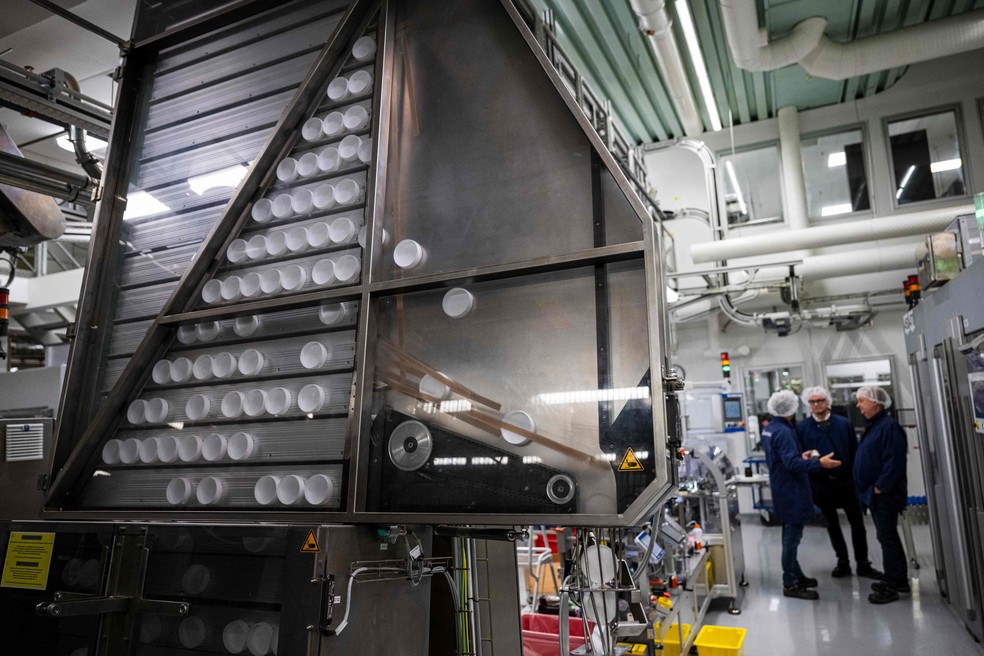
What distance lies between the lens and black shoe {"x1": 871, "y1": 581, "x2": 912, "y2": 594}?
186 inches

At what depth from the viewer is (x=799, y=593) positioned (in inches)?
195

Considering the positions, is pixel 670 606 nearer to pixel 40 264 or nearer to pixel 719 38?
pixel 719 38

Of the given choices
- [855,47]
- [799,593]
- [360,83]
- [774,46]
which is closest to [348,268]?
[360,83]

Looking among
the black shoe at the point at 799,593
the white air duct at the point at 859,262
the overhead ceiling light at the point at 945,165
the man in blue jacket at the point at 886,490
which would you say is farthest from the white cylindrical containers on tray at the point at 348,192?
the overhead ceiling light at the point at 945,165

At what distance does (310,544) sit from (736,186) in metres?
8.18

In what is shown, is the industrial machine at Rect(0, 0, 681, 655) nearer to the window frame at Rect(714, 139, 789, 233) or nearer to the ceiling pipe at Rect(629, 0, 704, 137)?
the ceiling pipe at Rect(629, 0, 704, 137)

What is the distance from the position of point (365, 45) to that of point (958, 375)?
12.0 ft

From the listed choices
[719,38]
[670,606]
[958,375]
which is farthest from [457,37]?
[719,38]

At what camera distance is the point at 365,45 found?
7.66 feet

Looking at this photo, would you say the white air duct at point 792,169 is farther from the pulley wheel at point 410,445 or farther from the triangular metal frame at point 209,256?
the pulley wheel at point 410,445

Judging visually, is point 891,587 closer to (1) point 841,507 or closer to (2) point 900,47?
(1) point 841,507

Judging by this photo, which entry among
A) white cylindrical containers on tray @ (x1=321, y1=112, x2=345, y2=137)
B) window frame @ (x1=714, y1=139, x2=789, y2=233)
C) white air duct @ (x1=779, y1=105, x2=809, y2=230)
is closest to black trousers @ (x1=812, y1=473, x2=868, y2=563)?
white air duct @ (x1=779, y1=105, x2=809, y2=230)

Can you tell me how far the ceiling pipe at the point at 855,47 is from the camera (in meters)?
5.40

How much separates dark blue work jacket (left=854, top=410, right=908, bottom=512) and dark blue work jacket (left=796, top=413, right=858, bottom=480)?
0.68 ft
